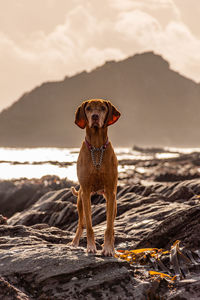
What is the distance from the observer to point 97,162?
23.8 feet

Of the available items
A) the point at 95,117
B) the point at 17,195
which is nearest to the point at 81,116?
the point at 95,117

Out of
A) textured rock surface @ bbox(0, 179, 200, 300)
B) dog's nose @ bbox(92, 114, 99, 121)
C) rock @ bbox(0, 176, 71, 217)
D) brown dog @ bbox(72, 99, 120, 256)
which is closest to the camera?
textured rock surface @ bbox(0, 179, 200, 300)

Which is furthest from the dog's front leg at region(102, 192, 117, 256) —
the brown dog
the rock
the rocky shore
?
the rock

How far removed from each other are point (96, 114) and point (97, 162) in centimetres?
106

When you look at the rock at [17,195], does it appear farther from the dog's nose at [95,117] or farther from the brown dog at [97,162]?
the dog's nose at [95,117]

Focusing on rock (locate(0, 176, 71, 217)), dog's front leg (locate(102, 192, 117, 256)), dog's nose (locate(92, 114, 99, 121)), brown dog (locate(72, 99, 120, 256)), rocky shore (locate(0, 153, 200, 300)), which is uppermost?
dog's nose (locate(92, 114, 99, 121))

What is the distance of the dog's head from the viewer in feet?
22.9

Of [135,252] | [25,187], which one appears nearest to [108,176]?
[135,252]

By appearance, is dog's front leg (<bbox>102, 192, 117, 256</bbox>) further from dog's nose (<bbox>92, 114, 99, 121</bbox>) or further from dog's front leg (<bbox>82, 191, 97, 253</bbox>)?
dog's nose (<bbox>92, 114, 99, 121</bbox>)

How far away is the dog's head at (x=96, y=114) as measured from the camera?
22.9ft

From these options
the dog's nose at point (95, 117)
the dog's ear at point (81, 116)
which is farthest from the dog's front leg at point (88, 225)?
the dog's nose at point (95, 117)

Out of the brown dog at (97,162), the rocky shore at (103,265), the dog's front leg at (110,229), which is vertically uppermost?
the brown dog at (97,162)

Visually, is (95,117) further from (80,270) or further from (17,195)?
(17,195)

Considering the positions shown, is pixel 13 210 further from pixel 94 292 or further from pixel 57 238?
pixel 94 292
